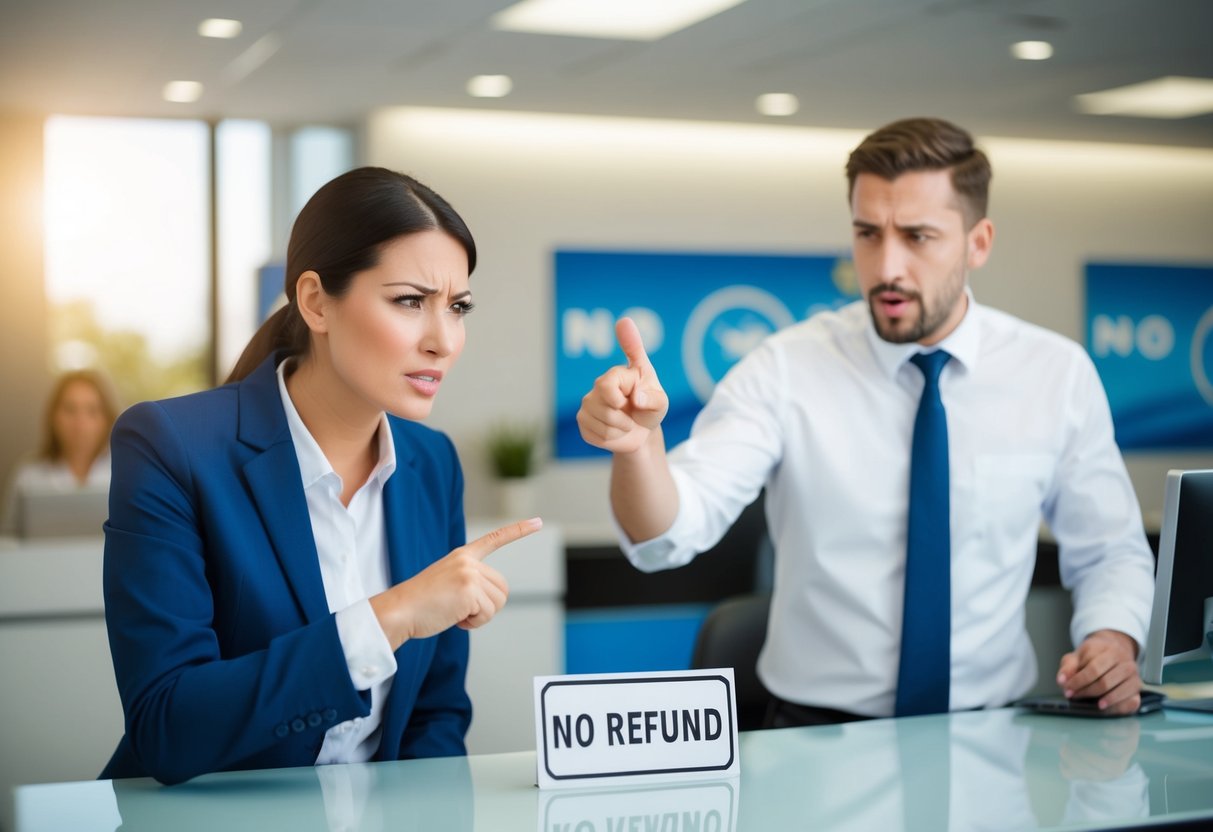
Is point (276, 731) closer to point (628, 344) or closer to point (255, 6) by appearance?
point (628, 344)

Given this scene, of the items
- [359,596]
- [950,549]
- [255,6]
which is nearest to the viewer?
[359,596]

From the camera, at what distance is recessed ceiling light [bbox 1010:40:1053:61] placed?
240 inches

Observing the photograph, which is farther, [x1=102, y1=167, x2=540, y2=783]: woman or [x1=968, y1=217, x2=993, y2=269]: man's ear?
[x1=968, y1=217, x2=993, y2=269]: man's ear

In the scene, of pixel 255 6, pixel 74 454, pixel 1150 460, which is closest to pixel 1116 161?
pixel 1150 460

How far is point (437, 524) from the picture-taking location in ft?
7.14

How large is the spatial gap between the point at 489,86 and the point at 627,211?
4.69ft

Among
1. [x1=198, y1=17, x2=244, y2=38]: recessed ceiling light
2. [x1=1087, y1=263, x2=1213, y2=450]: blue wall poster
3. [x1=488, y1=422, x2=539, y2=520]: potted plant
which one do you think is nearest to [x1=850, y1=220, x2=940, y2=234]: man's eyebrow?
[x1=198, y1=17, x2=244, y2=38]: recessed ceiling light

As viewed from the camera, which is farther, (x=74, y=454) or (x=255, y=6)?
(x=74, y=454)

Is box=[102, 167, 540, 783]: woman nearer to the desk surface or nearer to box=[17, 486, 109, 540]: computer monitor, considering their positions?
the desk surface

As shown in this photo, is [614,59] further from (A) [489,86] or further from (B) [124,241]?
(B) [124,241]

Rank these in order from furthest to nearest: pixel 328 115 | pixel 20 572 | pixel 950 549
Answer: pixel 328 115
pixel 20 572
pixel 950 549

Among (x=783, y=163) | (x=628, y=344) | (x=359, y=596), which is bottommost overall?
(x=359, y=596)

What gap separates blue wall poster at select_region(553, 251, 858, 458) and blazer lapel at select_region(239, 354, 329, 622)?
227 inches

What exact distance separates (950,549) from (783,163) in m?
6.22
